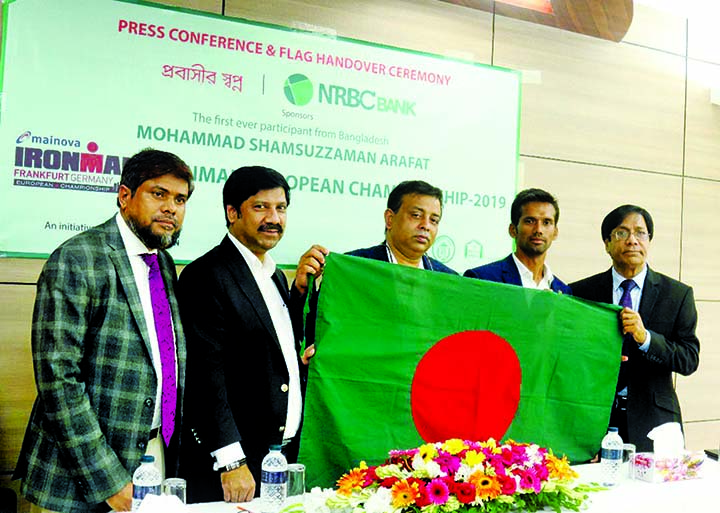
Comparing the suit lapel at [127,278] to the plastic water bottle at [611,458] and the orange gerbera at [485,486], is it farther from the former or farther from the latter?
the plastic water bottle at [611,458]

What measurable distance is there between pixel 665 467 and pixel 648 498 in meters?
0.26

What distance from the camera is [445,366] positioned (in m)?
2.66

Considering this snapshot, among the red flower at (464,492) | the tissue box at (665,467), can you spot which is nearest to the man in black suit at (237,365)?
the red flower at (464,492)

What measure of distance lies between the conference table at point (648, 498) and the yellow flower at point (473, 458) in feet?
1.28

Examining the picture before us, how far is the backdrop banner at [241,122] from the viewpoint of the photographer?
2.88 meters

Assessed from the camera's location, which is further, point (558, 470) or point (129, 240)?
point (129, 240)

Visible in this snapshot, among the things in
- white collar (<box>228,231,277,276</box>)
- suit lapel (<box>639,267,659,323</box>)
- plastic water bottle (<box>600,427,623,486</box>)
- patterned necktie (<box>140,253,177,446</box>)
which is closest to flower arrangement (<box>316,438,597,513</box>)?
plastic water bottle (<box>600,427,623,486</box>)

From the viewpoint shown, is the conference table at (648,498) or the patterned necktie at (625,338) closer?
the conference table at (648,498)

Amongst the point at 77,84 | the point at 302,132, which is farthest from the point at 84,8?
the point at 302,132

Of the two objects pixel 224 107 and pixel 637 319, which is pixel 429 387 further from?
pixel 224 107

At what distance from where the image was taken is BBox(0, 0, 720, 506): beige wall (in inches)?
147

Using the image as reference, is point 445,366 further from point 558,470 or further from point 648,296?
point 648,296

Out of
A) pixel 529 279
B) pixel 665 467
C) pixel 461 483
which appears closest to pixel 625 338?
pixel 529 279

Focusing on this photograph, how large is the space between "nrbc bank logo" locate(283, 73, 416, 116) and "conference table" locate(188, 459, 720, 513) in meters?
1.94
